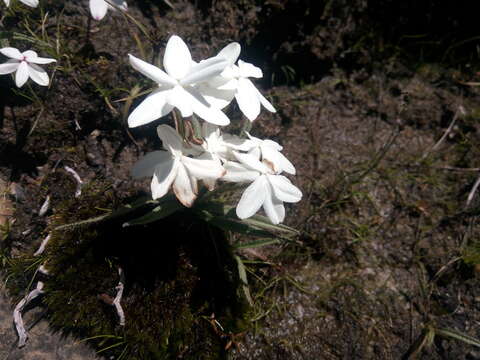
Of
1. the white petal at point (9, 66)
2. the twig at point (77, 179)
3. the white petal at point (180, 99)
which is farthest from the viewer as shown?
the twig at point (77, 179)

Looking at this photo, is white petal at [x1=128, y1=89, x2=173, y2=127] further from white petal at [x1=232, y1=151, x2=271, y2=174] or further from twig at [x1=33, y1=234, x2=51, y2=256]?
twig at [x1=33, y1=234, x2=51, y2=256]

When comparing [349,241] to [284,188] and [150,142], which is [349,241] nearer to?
[284,188]

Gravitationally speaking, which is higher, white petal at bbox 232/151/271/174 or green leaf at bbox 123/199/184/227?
white petal at bbox 232/151/271/174

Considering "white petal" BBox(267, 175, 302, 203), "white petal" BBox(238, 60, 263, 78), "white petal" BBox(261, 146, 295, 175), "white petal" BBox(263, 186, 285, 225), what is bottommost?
"white petal" BBox(263, 186, 285, 225)

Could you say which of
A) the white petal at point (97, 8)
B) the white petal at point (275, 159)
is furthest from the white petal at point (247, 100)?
the white petal at point (97, 8)

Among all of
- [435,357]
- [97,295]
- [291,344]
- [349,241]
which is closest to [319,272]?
[349,241]

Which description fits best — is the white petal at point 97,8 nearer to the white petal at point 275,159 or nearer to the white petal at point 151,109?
the white petal at point 151,109

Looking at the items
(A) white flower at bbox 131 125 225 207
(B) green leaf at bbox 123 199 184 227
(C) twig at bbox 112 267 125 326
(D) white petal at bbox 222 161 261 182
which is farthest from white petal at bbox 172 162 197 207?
(C) twig at bbox 112 267 125 326
